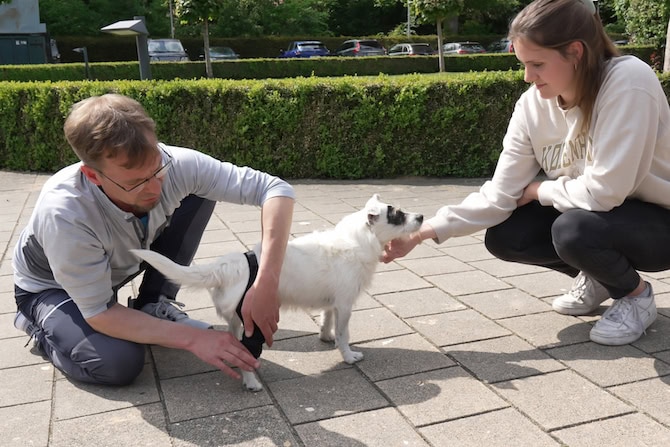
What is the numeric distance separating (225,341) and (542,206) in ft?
6.37

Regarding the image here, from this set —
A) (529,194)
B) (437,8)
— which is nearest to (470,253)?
(529,194)

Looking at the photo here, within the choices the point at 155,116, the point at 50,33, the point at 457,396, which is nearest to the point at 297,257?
the point at 457,396

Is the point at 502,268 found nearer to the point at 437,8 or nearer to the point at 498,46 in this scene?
the point at 437,8

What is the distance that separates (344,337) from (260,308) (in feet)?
2.00

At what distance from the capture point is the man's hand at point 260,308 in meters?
2.93

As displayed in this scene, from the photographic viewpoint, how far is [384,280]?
4.73 metres

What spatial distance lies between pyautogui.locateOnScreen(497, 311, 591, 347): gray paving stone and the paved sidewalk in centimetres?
1

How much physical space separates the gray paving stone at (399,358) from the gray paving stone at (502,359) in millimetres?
106

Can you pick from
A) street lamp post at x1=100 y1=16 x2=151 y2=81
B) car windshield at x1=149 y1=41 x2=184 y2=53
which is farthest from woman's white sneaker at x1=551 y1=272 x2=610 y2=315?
car windshield at x1=149 y1=41 x2=184 y2=53

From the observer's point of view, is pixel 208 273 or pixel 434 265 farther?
pixel 434 265

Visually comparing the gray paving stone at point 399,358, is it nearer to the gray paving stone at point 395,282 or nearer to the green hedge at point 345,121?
the gray paving stone at point 395,282

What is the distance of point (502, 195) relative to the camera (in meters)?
3.71

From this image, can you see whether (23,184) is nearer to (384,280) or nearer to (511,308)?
(384,280)

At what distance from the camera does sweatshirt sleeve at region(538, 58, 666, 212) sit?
121 inches
